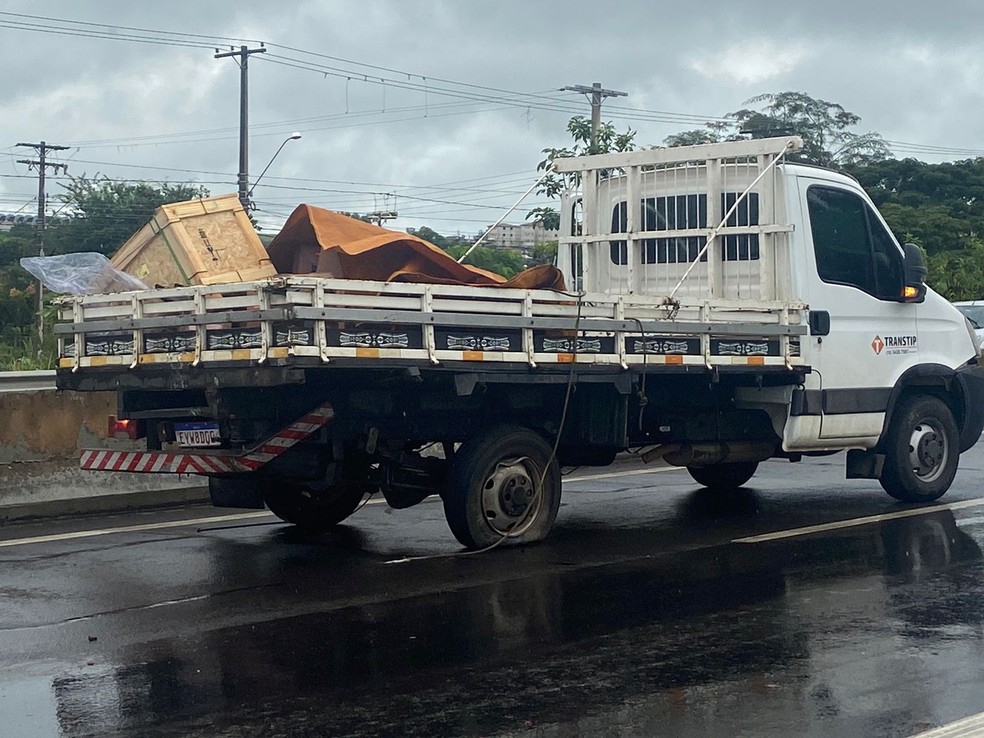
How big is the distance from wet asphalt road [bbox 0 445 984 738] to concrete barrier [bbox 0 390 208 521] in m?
0.58

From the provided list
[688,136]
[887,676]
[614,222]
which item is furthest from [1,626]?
[688,136]

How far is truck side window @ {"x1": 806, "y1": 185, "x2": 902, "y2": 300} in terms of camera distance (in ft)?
34.8

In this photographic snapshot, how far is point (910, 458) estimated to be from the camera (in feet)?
36.5

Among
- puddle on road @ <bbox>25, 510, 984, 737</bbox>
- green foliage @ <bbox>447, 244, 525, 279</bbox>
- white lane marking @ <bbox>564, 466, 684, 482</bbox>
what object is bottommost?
puddle on road @ <bbox>25, 510, 984, 737</bbox>

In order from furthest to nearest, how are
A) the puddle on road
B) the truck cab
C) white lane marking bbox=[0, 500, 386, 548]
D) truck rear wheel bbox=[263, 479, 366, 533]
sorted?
the truck cab
truck rear wheel bbox=[263, 479, 366, 533]
white lane marking bbox=[0, 500, 386, 548]
the puddle on road

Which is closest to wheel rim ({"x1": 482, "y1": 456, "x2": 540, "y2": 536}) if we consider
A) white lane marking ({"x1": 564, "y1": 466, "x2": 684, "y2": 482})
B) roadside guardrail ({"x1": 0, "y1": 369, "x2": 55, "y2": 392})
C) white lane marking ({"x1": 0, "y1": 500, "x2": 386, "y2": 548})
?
white lane marking ({"x1": 0, "y1": 500, "x2": 386, "y2": 548})

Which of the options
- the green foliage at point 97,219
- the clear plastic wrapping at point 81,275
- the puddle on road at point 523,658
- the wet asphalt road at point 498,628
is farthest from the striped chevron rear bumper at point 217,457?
the green foliage at point 97,219

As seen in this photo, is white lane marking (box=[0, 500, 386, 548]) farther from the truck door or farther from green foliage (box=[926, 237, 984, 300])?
green foliage (box=[926, 237, 984, 300])

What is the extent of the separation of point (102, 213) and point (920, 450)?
151 feet

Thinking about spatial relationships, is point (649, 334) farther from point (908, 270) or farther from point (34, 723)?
point (34, 723)

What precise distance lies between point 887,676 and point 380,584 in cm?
323

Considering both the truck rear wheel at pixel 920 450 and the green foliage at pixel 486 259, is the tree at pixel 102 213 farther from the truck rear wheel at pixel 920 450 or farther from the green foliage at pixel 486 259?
the truck rear wheel at pixel 920 450

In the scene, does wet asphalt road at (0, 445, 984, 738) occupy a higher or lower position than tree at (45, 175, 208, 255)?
lower

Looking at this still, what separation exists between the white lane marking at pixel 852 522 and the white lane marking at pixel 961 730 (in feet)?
14.6
